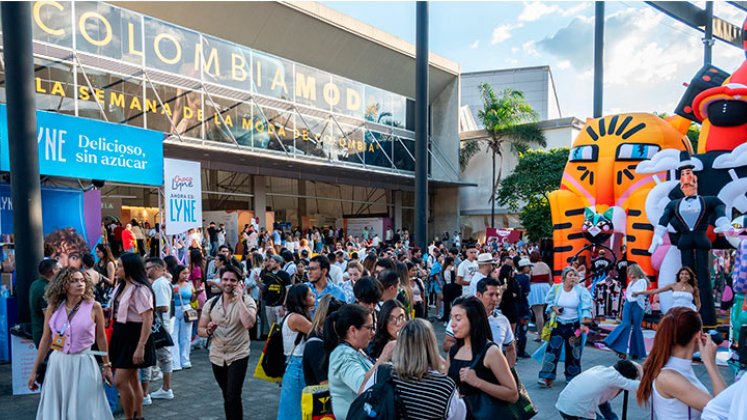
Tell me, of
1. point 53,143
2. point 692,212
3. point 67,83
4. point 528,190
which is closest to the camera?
point 53,143

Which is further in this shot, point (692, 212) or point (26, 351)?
point (692, 212)

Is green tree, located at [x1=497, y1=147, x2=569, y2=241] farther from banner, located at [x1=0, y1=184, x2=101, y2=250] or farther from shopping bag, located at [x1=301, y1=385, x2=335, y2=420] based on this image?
shopping bag, located at [x1=301, y1=385, x2=335, y2=420]

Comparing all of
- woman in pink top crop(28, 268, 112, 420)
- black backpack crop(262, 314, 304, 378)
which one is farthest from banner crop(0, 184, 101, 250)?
black backpack crop(262, 314, 304, 378)

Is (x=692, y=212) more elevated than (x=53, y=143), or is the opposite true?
(x=53, y=143)

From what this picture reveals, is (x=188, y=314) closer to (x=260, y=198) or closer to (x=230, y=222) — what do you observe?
(x=230, y=222)

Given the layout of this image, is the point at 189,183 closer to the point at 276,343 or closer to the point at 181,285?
the point at 181,285

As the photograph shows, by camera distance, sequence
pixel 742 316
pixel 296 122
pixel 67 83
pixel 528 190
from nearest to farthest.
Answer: pixel 742 316 → pixel 67 83 → pixel 296 122 → pixel 528 190

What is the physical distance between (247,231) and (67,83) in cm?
669

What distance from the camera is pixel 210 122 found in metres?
18.0

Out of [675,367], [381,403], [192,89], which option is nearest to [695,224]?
[675,367]

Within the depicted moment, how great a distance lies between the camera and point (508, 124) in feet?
108

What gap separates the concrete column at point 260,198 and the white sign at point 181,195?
13576 mm

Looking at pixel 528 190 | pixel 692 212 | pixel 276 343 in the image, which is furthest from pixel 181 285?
pixel 528 190

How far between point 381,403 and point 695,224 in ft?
30.2
